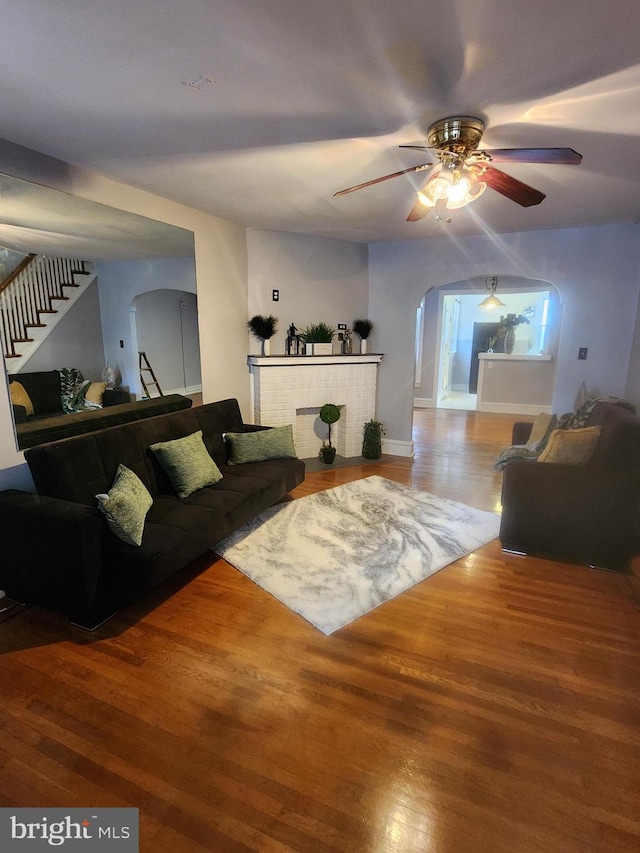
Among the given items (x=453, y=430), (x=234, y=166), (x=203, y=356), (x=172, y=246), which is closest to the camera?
(x=234, y=166)

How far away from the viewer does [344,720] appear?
1.71 metres

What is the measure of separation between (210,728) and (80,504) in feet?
4.20

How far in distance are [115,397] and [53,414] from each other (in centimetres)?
51

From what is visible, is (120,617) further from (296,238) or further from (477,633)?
(296,238)

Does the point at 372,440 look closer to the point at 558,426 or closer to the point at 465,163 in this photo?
the point at 558,426

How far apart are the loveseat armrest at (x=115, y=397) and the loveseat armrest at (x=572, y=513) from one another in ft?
9.15

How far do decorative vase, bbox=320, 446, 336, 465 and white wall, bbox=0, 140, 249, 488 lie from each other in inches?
39.2

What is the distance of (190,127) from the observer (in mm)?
2098

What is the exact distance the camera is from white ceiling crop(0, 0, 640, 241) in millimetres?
1372

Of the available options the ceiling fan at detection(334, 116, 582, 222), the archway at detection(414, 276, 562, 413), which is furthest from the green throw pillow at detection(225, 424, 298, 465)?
the archway at detection(414, 276, 562, 413)

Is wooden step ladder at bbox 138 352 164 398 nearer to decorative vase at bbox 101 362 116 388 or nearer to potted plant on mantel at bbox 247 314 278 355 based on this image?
decorative vase at bbox 101 362 116 388

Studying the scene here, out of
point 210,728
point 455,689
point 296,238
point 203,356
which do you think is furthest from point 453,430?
point 210,728

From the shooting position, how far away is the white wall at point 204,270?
7.98 ft

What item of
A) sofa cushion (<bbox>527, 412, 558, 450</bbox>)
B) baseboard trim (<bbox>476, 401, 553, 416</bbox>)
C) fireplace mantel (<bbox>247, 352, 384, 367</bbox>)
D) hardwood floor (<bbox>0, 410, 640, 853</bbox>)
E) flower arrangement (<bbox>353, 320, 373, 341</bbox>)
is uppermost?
flower arrangement (<bbox>353, 320, 373, 341</bbox>)
